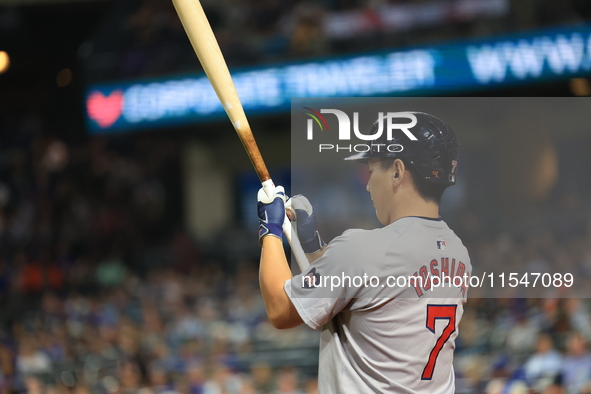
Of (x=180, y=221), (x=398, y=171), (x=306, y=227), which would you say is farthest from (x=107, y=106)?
(x=398, y=171)

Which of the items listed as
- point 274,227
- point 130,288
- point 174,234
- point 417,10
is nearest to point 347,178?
point 274,227

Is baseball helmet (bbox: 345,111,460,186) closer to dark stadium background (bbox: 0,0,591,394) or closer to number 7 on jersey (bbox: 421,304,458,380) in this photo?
number 7 on jersey (bbox: 421,304,458,380)

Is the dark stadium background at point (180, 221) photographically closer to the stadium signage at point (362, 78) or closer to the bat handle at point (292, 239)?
the stadium signage at point (362, 78)

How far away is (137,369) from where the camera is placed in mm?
6270

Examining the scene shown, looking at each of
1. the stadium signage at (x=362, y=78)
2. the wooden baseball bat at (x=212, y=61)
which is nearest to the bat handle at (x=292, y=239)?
the wooden baseball bat at (x=212, y=61)

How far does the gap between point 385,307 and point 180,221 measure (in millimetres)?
8391

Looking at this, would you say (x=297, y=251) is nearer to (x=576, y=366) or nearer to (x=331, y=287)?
(x=331, y=287)

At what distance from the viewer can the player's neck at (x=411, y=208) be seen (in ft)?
5.39

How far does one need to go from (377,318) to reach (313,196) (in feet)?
2.13

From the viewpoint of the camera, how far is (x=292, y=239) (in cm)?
175

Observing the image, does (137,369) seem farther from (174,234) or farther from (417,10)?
(417,10)

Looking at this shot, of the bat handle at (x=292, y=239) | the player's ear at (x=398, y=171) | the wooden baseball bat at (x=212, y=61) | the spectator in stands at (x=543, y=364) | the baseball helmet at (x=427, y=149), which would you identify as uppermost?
the wooden baseball bat at (x=212, y=61)

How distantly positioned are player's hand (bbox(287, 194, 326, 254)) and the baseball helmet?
0.76 feet

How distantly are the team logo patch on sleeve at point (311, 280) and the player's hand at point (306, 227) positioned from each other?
36 cm
